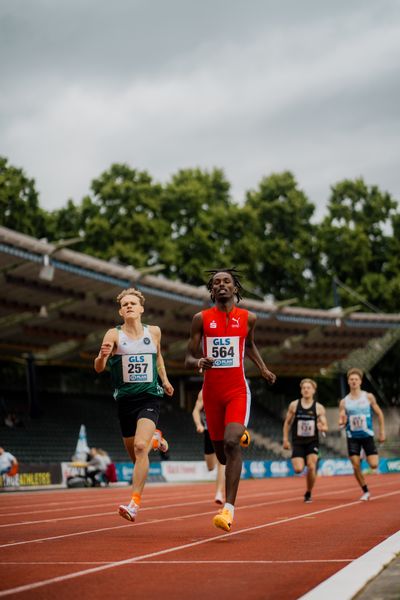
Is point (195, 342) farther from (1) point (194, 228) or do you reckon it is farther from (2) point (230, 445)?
(1) point (194, 228)

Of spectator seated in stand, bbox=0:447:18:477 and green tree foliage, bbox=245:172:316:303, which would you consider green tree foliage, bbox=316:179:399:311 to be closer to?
green tree foliage, bbox=245:172:316:303

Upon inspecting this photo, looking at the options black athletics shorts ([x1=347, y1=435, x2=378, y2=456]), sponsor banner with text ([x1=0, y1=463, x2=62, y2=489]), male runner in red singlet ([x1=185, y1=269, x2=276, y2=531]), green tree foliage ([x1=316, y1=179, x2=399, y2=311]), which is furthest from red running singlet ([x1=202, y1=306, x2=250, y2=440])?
green tree foliage ([x1=316, y1=179, x2=399, y2=311])

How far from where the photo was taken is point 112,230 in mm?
55719

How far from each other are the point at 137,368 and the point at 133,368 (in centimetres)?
4

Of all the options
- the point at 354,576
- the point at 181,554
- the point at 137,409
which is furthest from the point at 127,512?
the point at 354,576

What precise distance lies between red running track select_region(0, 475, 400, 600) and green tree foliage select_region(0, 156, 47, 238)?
3934cm

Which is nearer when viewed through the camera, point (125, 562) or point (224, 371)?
point (125, 562)

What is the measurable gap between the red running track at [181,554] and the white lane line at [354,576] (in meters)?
0.15

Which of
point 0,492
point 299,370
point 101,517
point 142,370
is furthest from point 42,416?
point 142,370

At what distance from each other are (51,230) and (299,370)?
54.1 feet

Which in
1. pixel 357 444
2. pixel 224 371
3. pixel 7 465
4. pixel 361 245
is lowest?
pixel 357 444

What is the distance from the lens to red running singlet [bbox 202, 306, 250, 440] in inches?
361

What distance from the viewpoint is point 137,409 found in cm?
998

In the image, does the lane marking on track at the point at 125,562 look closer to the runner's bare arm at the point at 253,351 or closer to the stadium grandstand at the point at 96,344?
the runner's bare arm at the point at 253,351
